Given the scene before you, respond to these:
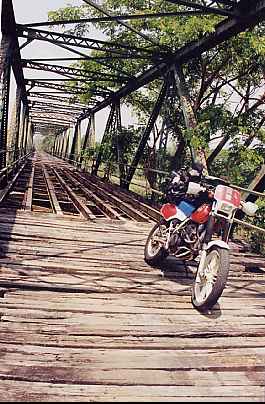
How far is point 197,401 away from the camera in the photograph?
88.1 inches

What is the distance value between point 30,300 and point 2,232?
247cm

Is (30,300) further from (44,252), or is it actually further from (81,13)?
(81,13)

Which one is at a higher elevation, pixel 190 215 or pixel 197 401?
pixel 190 215

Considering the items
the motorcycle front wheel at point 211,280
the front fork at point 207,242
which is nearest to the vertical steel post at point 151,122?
the front fork at point 207,242

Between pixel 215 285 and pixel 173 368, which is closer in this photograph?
pixel 173 368

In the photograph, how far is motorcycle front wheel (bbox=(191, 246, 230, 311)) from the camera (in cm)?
358

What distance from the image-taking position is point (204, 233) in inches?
163

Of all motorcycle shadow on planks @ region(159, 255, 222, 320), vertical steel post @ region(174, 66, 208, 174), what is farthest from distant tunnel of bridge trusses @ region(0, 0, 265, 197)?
motorcycle shadow on planks @ region(159, 255, 222, 320)

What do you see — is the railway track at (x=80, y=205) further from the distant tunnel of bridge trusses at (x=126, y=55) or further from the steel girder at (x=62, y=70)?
the steel girder at (x=62, y=70)

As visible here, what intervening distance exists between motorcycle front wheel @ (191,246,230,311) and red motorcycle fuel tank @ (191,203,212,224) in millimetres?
405

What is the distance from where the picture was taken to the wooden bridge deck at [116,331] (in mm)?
2324

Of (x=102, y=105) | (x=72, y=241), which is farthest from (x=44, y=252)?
(x=102, y=105)

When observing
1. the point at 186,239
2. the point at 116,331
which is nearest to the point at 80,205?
the point at 186,239

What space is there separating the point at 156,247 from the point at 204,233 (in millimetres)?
1136
